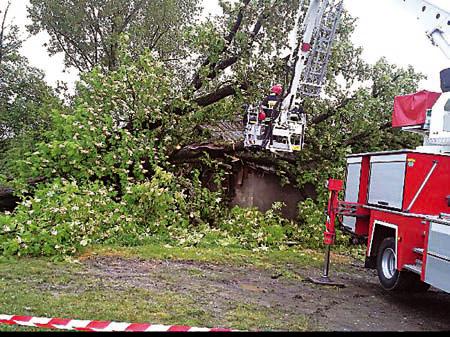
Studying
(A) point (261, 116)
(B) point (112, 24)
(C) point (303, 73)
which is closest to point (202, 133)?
(A) point (261, 116)

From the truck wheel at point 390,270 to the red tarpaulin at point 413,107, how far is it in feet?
7.16

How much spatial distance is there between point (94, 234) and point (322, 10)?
5.79m

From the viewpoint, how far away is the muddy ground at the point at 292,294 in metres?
6.33

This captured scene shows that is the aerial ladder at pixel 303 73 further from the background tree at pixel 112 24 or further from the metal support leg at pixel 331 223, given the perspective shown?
the background tree at pixel 112 24

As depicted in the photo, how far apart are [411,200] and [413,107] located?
2.37 meters

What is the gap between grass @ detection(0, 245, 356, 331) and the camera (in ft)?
17.9

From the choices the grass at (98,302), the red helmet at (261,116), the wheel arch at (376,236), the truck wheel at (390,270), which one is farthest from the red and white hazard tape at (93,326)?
the red helmet at (261,116)

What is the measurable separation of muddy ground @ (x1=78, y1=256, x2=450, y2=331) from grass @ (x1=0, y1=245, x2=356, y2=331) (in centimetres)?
16

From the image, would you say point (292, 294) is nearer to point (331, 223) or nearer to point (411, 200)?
point (331, 223)

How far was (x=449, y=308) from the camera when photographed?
745 cm

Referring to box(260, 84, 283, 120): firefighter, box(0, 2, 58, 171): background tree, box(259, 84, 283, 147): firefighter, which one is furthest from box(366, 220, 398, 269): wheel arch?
box(0, 2, 58, 171): background tree

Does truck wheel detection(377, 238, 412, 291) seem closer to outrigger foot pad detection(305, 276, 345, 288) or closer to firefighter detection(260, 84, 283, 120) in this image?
outrigger foot pad detection(305, 276, 345, 288)

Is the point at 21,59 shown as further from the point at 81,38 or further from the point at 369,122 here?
the point at 369,122

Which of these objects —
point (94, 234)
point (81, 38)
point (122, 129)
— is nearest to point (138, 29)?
point (81, 38)
